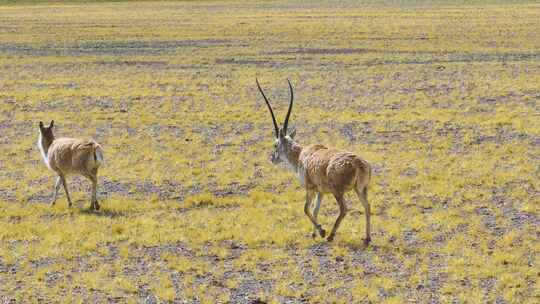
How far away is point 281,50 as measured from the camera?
50.9 m

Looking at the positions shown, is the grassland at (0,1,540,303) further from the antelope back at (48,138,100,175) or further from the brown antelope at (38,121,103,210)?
the antelope back at (48,138,100,175)

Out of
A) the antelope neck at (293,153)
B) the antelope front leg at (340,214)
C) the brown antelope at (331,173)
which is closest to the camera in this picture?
the brown antelope at (331,173)

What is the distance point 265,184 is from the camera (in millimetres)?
17578

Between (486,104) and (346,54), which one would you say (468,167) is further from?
(346,54)

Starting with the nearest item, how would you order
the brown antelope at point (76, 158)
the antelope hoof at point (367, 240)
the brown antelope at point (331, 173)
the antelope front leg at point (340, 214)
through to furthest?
the brown antelope at point (331, 173) → the antelope front leg at point (340, 214) → the antelope hoof at point (367, 240) → the brown antelope at point (76, 158)

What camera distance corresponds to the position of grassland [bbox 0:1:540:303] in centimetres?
1148

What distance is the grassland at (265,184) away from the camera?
37.7 ft

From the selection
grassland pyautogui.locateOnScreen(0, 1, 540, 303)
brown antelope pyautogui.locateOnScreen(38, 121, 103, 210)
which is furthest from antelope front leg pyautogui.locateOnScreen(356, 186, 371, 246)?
brown antelope pyautogui.locateOnScreen(38, 121, 103, 210)

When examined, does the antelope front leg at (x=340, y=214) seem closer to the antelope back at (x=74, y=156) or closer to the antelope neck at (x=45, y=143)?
the antelope back at (x=74, y=156)

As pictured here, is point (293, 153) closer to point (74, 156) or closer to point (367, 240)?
point (367, 240)

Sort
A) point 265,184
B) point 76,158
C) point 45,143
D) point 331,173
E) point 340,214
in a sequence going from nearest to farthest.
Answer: point 331,173 < point 340,214 < point 76,158 < point 45,143 < point 265,184

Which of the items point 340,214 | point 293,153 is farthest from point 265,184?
point 340,214

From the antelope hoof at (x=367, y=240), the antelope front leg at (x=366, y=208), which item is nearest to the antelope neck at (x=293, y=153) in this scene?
the antelope front leg at (x=366, y=208)

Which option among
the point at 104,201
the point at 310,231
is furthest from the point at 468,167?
the point at 104,201
